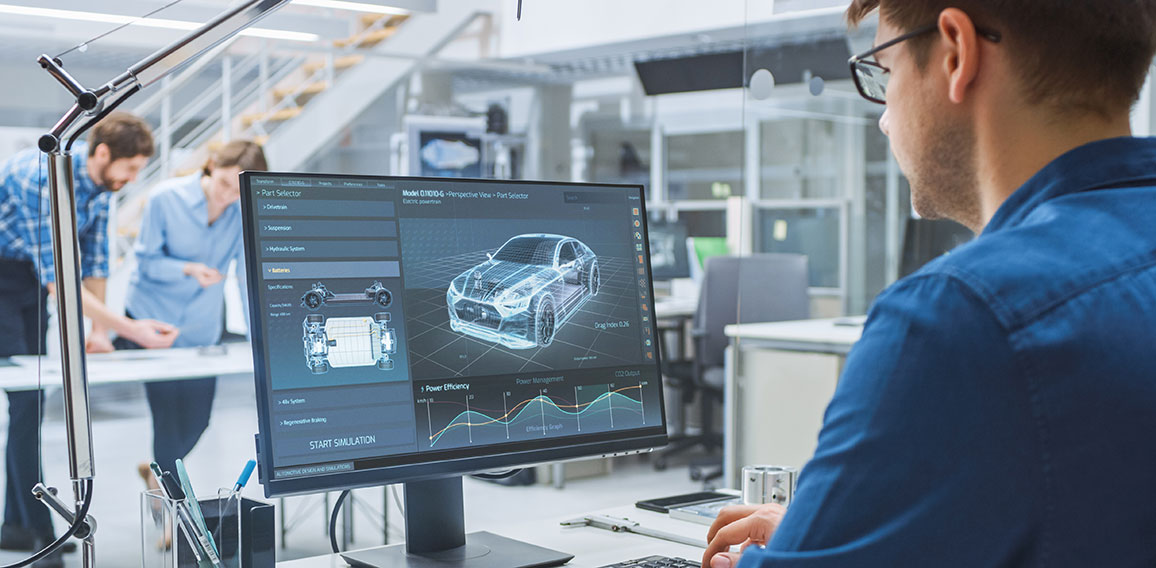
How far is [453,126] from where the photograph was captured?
232 inches

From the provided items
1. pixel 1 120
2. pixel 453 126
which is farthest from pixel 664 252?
pixel 1 120

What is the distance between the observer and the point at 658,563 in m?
1.31

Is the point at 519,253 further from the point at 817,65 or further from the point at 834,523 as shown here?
the point at 817,65

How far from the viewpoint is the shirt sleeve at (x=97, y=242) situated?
337 centimetres

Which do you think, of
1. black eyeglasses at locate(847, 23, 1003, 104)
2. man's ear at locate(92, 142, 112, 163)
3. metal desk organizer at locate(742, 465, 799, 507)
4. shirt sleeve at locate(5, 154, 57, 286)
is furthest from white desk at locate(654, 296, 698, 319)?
black eyeglasses at locate(847, 23, 1003, 104)

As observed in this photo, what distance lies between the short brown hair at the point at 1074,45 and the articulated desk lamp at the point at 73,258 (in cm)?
83

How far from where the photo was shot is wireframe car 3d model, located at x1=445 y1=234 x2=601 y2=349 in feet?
4.38

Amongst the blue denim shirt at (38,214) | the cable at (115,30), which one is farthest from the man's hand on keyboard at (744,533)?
the blue denim shirt at (38,214)

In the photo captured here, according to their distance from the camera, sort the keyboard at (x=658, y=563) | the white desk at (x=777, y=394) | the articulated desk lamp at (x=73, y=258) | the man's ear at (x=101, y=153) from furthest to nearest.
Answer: the white desk at (x=777, y=394) → the man's ear at (x=101, y=153) → the keyboard at (x=658, y=563) → the articulated desk lamp at (x=73, y=258)

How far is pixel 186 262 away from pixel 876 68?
3163 millimetres

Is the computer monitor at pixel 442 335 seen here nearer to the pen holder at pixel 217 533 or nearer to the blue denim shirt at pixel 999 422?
the pen holder at pixel 217 533

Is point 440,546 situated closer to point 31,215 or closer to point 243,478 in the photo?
point 243,478

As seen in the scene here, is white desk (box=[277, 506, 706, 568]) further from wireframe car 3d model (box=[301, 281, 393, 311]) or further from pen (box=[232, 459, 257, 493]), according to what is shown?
wireframe car 3d model (box=[301, 281, 393, 311])

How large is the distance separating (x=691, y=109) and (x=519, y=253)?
8.31m
